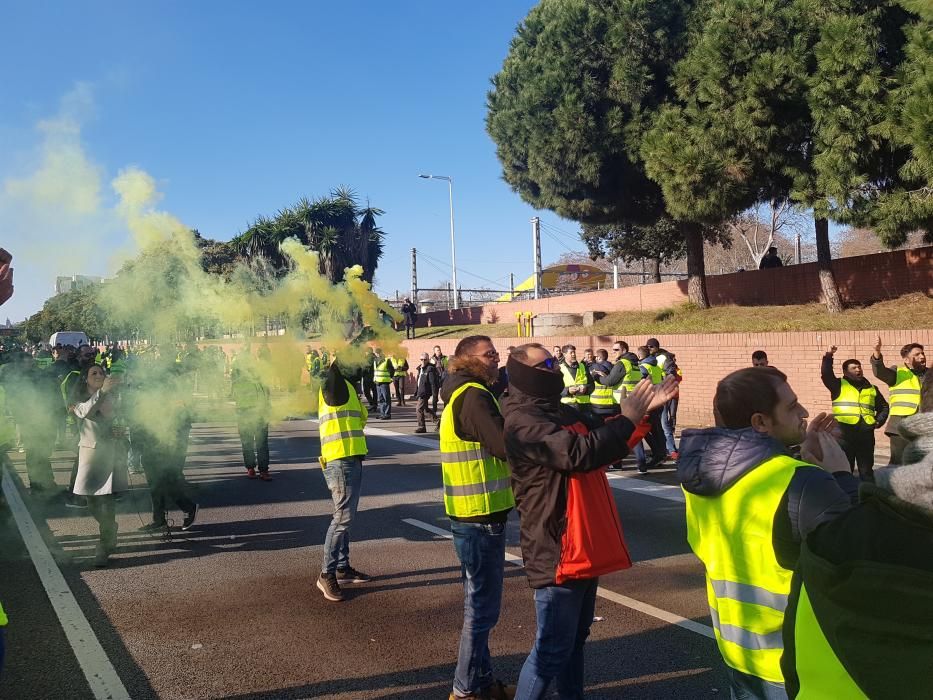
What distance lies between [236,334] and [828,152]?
1214 cm

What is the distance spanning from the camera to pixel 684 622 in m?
4.95

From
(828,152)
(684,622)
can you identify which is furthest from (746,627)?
(828,152)

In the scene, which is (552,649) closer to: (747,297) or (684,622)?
(684,622)

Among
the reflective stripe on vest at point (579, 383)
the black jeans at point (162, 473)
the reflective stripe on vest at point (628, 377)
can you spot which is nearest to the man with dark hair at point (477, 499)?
the black jeans at point (162, 473)

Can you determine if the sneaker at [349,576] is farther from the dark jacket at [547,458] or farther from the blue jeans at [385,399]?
the blue jeans at [385,399]

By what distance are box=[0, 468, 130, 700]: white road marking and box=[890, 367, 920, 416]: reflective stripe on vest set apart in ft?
23.9

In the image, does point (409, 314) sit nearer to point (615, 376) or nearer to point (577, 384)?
point (577, 384)

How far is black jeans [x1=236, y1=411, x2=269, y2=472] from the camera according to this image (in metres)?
10.6

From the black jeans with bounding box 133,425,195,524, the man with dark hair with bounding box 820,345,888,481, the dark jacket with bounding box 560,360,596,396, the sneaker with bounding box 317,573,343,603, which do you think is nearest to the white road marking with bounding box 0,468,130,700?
the black jeans with bounding box 133,425,195,524

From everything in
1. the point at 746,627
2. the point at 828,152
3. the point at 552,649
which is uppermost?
the point at 828,152

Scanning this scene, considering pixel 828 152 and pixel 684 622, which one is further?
pixel 828 152

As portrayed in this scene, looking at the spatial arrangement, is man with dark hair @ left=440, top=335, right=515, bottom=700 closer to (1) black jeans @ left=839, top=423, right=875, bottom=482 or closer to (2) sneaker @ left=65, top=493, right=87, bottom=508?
(1) black jeans @ left=839, top=423, right=875, bottom=482

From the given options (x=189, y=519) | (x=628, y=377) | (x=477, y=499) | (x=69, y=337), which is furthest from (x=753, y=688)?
(x=69, y=337)

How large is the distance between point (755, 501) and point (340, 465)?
3.96 metres
